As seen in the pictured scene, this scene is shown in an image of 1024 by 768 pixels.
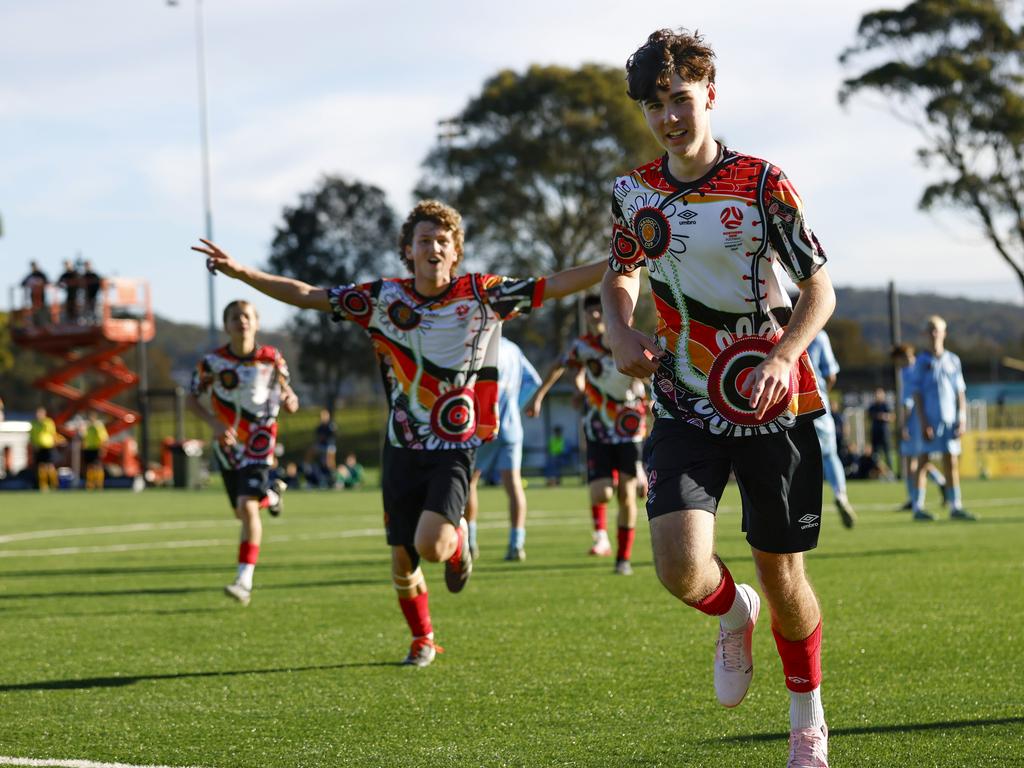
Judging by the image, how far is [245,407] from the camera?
10258mm

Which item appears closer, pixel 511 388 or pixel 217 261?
pixel 217 261

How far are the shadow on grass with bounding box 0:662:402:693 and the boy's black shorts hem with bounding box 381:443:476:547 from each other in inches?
25.6

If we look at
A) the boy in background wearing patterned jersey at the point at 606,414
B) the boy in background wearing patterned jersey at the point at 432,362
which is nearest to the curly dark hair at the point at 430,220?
the boy in background wearing patterned jersey at the point at 432,362

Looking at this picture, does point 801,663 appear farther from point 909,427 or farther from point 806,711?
point 909,427

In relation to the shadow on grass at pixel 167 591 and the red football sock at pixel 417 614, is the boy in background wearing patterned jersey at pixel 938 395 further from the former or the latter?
the red football sock at pixel 417 614

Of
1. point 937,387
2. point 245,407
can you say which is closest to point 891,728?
point 245,407

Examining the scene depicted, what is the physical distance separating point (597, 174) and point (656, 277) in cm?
4840

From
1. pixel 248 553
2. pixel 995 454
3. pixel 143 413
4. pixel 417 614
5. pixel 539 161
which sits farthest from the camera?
pixel 539 161

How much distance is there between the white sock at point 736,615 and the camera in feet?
15.5

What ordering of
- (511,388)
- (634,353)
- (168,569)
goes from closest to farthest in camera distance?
(634,353)
(168,569)
(511,388)

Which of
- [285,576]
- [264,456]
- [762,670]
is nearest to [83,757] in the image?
[762,670]

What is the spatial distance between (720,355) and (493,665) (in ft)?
9.60

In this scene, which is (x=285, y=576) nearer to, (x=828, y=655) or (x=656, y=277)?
(x=828, y=655)

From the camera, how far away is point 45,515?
22.8m
